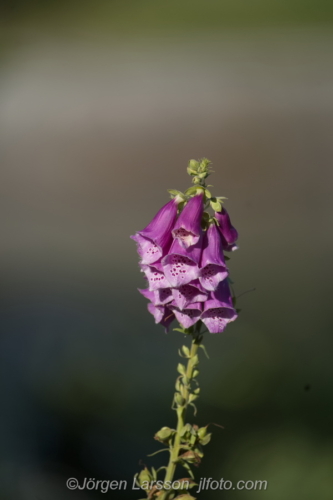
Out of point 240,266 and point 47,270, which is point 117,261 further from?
point 240,266

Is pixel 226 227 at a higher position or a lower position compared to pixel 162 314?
higher

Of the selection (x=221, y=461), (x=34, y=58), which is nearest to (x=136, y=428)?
(x=221, y=461)

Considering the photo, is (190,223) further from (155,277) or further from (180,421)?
(180,421)

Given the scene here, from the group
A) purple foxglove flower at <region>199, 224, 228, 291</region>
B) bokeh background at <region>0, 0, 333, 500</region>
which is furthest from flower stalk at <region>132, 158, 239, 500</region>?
bokeh background at <region>0, 0, 333, 500</region>

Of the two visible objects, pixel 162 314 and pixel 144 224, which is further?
pixel 144 224

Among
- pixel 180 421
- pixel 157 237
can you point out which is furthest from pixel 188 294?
pixel 180 421

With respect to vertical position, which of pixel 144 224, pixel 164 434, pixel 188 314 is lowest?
pixel 164 434
